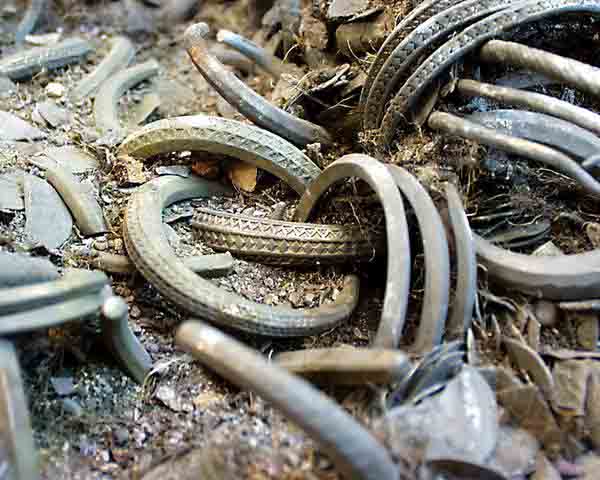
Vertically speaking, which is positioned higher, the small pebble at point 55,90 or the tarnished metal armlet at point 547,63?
the tarnished metal armlet at point 547,63

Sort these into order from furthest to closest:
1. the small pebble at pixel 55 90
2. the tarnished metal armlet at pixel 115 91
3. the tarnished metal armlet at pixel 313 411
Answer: the small pebble at pixel 55 90, the tarnished metal armlet at pixel 115 91, the tarnished metal armlet at pixel 313 411

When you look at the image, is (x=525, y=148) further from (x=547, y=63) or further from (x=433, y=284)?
(x=433, y=284)

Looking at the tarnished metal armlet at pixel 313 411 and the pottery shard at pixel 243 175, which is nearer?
the tarnished metal armlet at pixel 313 411

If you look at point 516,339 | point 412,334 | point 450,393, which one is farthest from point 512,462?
point 412,334

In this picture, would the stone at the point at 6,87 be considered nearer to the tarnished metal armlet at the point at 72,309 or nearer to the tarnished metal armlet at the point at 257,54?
the tarnished metal armlet at the point at 257,54

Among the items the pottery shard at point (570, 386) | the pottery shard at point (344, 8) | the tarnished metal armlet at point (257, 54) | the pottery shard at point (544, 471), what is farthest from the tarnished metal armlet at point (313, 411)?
the tarnished metal armlet at point (257, 54)

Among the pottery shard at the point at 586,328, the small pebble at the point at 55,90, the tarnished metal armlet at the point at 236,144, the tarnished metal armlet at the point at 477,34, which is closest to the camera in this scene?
the pottery shard at the point at 586,328

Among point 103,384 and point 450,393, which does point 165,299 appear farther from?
point 450,393
